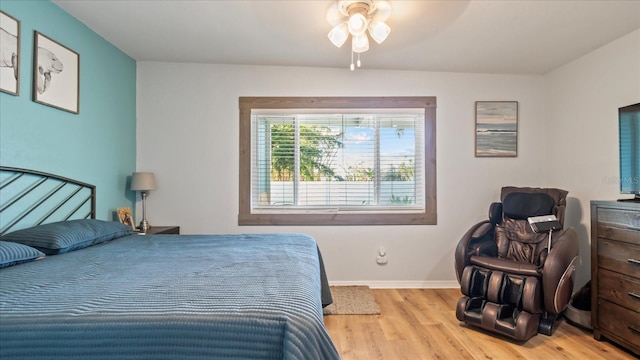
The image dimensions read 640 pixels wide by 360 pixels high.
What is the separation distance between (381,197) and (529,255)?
58.2 inches

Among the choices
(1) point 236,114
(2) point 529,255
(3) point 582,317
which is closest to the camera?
(3) point 582,317

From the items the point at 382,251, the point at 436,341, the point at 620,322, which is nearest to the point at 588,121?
the point at 620,322

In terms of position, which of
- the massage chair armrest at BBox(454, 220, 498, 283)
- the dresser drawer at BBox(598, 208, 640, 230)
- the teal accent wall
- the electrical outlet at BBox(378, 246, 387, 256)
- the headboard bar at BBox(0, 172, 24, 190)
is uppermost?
the teal accent wall

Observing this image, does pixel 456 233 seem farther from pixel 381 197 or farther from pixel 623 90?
pixel 623 90

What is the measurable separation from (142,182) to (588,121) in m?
4.30

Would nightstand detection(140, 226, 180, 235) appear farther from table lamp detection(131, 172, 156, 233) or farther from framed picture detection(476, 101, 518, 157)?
framed picture detection(476, 101, 518, 157)

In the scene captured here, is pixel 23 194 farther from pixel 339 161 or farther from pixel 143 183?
pixel 339 161

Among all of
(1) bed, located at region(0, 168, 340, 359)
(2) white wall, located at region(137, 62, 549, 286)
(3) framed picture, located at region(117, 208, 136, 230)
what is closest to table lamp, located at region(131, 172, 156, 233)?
(3) framed picture, located at region(117, 208, 136, 230)

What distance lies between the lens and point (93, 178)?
2.85m

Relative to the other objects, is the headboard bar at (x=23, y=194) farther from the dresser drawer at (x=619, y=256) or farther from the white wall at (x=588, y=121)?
the white wall at (x=588, y=121)

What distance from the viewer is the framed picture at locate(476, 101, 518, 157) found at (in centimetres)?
362

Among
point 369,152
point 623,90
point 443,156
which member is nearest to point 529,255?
point 443,156

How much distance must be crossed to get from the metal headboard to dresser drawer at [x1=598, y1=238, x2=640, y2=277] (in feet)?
13.1

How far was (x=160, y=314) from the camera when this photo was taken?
3.50 ft
